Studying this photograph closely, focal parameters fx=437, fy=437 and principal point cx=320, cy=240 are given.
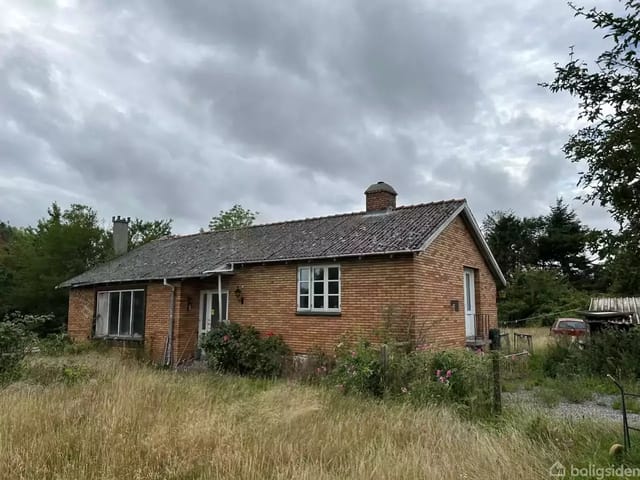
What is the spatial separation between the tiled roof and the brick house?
0.21 ft

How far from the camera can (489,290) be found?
17281 mm

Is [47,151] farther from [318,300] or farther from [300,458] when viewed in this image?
[300,458]

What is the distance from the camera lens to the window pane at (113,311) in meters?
18.4

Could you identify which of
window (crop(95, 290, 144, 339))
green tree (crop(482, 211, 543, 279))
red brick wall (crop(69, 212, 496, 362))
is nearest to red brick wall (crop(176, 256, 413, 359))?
red brick wall (crop(69, 212, 496, 362))

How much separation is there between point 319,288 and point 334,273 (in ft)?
2.35

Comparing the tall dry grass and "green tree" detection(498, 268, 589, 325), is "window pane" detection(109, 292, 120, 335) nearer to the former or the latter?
the tall dry grass

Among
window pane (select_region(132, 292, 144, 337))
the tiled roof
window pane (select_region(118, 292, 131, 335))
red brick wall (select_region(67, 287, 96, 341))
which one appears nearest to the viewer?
the tiled roof

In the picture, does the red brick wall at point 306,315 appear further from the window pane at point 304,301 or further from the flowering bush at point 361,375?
the flowering bush at point 361,375

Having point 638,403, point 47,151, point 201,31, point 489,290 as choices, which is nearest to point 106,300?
point 47,151

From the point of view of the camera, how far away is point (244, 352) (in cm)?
1292

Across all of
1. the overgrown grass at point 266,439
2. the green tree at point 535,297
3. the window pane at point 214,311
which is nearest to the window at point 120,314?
the window pane at point 214,311

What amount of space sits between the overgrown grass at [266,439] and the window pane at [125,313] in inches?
421

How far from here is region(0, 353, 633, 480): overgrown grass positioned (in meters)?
4.55

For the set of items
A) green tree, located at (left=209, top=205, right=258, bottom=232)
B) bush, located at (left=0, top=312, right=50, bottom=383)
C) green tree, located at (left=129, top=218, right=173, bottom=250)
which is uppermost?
green tree, located at (left=209, top=205, right=258, bottom=232)
